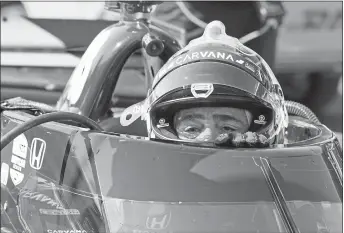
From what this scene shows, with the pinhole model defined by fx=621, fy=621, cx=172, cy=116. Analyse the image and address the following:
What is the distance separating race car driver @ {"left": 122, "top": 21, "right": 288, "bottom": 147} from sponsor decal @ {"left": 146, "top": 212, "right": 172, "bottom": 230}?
1.34ft

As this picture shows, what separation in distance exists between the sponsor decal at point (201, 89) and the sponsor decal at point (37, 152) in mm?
447

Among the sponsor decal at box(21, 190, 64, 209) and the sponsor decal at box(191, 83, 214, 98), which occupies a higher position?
the sponsor decal at box(191, 83, 214, 98)

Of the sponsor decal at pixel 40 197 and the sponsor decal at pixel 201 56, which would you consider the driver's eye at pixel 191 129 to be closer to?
the sponsor decal at pixel 201 56

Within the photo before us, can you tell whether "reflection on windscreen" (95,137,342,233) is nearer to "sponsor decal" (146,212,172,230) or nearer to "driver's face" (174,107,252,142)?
"sponsor decal" (146,212,172,230)

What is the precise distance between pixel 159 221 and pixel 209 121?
0.70m

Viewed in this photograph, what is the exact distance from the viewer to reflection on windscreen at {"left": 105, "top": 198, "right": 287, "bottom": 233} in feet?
4.31

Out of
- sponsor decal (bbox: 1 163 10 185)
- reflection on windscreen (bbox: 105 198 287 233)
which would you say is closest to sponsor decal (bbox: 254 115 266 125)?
reflection on windscreen (bbox: 105 198 287 233)

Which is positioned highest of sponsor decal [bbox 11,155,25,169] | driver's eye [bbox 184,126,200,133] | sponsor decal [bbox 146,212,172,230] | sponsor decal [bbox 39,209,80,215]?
driver's eye [bbox 184,126,200,133]

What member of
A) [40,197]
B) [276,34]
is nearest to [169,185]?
[40,197]

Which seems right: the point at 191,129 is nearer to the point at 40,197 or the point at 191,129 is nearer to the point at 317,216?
the point at 40,197

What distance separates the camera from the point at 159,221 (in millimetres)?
1331

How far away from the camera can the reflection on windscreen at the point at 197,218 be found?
4.31ft

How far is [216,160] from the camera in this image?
4.64 ft

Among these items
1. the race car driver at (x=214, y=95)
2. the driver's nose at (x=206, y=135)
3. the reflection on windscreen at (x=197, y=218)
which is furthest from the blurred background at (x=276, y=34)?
the reflection on windscreen at (x=197, y=218)
